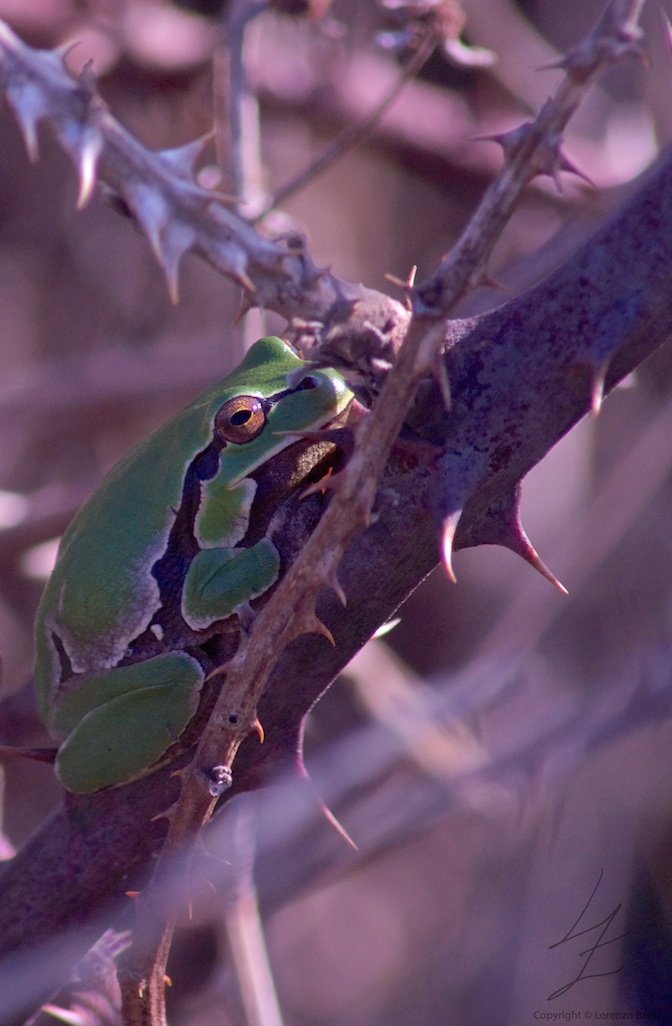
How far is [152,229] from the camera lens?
1534mm

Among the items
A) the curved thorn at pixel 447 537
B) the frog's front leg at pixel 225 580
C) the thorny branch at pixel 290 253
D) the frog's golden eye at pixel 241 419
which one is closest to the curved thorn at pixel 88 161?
the thorny branch at pixel 290 253

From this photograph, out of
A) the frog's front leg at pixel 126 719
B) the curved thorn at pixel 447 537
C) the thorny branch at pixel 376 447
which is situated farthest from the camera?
the frog's front leg at pixel 126 719

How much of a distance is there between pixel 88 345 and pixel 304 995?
310 centimetres

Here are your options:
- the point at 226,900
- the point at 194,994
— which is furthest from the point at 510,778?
the point at 194,994

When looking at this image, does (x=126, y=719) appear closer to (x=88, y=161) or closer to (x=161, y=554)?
(x=161, y=554)

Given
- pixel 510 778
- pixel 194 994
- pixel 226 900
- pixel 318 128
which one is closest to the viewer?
pixel 226 900

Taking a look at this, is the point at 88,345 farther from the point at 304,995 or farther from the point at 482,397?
the point at 482,397

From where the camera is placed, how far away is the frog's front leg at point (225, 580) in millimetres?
1650

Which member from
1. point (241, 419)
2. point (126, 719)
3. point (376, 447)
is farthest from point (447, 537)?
point (126, 719)

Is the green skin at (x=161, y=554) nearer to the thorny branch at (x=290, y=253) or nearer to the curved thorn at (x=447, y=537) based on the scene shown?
the thorny branch at (x=290, y=253)

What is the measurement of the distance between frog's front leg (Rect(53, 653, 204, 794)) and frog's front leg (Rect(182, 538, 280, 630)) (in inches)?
3.6

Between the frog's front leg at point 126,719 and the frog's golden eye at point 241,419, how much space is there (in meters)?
0.43

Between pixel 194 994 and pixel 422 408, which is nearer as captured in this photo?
pixel 422 408

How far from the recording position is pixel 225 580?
5.51 ft
